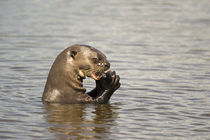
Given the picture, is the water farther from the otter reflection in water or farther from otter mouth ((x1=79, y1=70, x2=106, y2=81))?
otter mouth ((x1=79, y1=70, x2=106, y2=81))

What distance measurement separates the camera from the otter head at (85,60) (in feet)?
26.8

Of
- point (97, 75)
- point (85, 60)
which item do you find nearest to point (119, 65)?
point (97, 75)

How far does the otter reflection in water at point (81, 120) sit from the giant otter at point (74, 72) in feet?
0.52

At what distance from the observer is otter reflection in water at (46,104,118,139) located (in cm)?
697

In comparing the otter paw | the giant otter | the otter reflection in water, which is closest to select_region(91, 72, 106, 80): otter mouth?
the giant otter

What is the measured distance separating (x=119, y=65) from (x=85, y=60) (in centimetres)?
342

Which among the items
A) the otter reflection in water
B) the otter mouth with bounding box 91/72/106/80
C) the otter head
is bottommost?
the otter reflection in water

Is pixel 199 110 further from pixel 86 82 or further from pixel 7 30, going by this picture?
pixel 7 30

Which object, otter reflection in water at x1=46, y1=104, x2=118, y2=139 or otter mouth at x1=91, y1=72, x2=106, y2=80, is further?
otter mouth at x1=91, y1=72, x2=106, y2=80

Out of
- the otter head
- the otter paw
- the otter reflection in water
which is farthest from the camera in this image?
the otter paw

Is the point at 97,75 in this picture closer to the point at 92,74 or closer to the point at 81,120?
the point at 92,74

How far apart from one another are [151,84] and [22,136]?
3.72m

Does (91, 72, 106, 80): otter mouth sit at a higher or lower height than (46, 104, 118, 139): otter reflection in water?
higher

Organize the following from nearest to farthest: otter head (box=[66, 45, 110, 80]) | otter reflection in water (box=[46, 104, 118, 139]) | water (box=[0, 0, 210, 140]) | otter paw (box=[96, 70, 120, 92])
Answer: otter reflection in water (box=[46, 104, 118, 139]) → water (box=[0, 0, 210, 140]) → otter head (box=[66, 45, 110, 80]) → otter paw (box=[96, 70, 120, 92])
